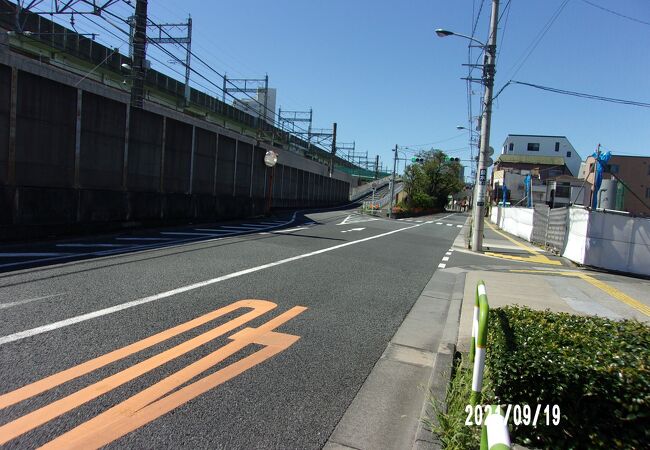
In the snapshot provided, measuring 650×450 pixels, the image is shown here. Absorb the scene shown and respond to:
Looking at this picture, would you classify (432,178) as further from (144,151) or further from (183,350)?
(183,350)

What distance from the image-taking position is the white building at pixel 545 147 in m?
90.1

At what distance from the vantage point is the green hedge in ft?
10.1

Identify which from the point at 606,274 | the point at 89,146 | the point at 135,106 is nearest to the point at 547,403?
the point at 606,274

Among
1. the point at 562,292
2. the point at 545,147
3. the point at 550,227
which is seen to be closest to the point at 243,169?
the point at 550,227

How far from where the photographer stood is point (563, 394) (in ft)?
10.8

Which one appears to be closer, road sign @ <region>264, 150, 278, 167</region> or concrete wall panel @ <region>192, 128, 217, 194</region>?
concrete wall panel @ <region>192, 128, 217, 194</region>

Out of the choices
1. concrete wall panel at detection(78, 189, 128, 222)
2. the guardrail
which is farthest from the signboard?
the guardrail

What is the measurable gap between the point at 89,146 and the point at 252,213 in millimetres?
12290

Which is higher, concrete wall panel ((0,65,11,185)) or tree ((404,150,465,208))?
tree ((404,150,465,208))

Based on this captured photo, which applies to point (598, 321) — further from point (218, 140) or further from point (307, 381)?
point (218, 140)

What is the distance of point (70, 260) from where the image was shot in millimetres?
9664

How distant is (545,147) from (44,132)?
93541 mm
